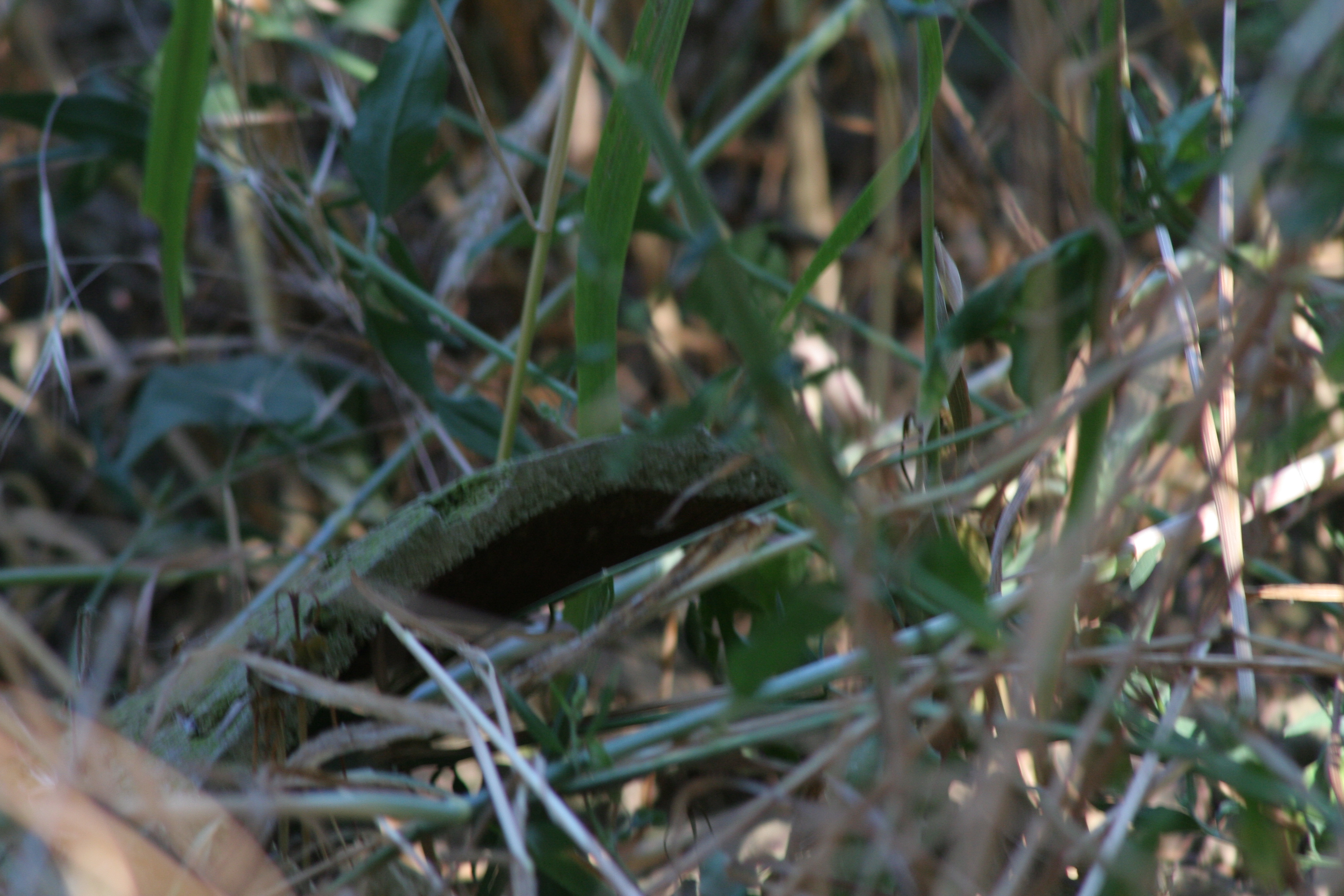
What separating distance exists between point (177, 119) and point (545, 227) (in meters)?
0.16

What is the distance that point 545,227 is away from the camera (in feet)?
1.60

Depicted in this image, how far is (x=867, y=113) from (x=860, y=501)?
50.4 inches

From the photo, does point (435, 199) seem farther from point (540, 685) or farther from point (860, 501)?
point (860, 501)

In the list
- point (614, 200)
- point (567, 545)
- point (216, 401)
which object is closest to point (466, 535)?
point (567, 545)

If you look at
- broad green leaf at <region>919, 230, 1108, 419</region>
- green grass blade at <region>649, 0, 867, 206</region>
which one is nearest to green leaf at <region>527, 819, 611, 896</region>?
broad green leaf at <region>919, 230, 1108, 419</region>

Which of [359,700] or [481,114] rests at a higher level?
[481,114]

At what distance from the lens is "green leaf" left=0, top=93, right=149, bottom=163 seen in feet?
2.31

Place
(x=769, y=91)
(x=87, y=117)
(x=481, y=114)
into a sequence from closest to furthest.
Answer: (x=481, y=114) < (x=87, y=117) < (x=769, y=91)

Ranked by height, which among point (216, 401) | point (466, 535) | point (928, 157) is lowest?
point (216, 401)

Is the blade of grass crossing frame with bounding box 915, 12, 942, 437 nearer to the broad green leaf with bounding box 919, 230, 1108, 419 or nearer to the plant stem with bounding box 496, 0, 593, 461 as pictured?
the broad green leaf with bounding box 919, 230, 1108, 419

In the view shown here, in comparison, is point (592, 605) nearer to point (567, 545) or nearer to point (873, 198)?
point (567, 545)

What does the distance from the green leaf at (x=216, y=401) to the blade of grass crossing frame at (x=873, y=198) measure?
584 millimetres

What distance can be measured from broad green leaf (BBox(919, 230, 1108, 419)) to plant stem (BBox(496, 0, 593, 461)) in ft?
0.65

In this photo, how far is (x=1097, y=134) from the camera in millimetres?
352
